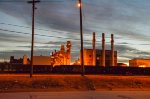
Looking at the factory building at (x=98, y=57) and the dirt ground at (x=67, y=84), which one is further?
the factory building at (x=98, y=57)

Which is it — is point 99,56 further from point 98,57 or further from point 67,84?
point 67,84

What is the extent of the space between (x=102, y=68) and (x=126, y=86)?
111 feet

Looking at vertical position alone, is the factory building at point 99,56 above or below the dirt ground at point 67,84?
above

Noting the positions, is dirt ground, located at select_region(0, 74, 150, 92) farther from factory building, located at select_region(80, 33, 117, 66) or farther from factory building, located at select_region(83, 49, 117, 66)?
factory building, located at select_region(83, 49, 117, 66)

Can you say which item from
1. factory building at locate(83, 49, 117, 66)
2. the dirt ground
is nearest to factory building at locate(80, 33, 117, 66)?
factory building at locate(83, 49, 117, 66)

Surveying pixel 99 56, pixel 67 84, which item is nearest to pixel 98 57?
pixel 99 56

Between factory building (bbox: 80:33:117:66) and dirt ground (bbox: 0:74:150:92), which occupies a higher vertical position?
factory building (bbox: 80:33:117:66)

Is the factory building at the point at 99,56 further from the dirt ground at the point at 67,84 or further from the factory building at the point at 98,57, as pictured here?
the dirt ground at the point at 67,84

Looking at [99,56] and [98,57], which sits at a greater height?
[99,56]

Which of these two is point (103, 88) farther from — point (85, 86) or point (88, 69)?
point (88, 69)

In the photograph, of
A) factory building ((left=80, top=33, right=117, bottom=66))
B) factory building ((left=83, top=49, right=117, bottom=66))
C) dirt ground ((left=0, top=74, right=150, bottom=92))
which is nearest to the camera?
dirt ground ((left=0, top=74, right=150, bottom=92))

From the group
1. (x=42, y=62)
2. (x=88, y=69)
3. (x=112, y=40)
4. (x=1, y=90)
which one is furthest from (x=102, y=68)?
(x=1, y=90)

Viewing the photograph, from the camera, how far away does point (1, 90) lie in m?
36.7

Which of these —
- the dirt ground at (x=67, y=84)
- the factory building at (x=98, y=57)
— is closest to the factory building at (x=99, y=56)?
the factory building at (x=98, y=57)
